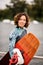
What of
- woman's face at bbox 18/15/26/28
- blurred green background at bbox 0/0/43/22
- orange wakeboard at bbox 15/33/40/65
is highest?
woman's face at bbox 18/15/26/28

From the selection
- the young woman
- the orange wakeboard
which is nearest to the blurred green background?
the young woman

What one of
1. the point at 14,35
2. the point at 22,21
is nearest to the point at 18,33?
the point at 14,35

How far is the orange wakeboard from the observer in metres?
6.22

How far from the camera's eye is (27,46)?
20.6ft

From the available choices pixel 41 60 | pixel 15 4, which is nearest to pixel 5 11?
pixel 15 4

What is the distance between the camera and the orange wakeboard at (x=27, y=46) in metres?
6.22

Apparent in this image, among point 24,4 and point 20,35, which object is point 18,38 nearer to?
point 20,35

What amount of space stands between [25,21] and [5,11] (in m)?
69.6

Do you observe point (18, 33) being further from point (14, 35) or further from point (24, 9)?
point (24, 9)

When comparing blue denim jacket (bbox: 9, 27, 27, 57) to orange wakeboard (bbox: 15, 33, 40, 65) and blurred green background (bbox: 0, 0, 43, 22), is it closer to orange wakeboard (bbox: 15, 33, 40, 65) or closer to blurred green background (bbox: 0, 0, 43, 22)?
orange wakeboard (bbox: 15, 33, 40, 65)

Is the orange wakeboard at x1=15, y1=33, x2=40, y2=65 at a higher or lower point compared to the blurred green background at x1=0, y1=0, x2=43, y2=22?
higher

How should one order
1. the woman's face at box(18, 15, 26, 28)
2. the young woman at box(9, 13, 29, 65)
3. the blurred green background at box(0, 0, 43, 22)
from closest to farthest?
the young woman at box(9, 13, 29, 65) → the woman's face at box(18, 15, 26, 28) → the blurred green background at box(0, 0, 43, 22)

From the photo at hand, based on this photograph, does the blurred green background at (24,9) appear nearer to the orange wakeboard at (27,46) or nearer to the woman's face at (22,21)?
the woman's face at (22,21)

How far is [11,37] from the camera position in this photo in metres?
6.26
